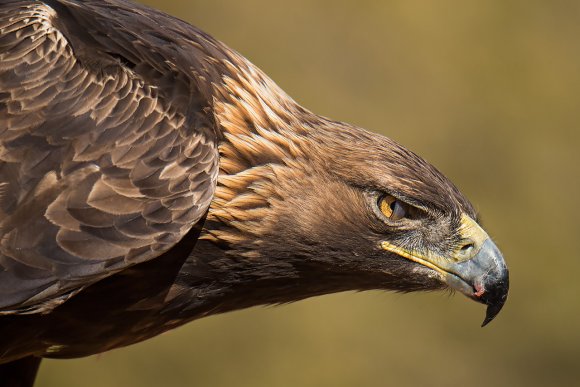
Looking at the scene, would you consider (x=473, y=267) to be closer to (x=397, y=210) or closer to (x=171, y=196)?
(x=397, y=210)

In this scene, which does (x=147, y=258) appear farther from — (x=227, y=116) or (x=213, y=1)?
(x=213, y=1)

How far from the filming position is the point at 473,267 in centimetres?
375

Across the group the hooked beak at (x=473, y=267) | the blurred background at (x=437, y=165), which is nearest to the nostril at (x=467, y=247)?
the hooked beak at (x=473, y=267)

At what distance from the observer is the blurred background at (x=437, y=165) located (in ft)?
25.2

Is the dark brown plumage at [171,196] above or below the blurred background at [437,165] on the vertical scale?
below

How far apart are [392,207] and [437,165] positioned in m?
4.67

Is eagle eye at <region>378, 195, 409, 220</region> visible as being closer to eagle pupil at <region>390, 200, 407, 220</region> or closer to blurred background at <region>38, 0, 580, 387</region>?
eagle pupil at <region>390, 200, 407, 220</region>

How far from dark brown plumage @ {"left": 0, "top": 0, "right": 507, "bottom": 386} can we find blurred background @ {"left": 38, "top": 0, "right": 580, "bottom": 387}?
379cm

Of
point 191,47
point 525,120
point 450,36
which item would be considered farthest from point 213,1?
point 191,47

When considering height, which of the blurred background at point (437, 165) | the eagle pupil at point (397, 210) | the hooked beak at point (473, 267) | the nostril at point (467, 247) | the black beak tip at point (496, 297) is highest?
the blurred background at point (437, 165)

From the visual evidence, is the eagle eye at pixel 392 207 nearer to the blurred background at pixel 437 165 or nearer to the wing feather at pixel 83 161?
the wing feather at pixel 83 161

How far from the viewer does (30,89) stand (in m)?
3.40

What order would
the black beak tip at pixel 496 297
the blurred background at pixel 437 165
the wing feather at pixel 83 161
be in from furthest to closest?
the blurred background at pixel 437 165 < the black beak tip at pixel 496 297 < the wing feather at pixel 83 161

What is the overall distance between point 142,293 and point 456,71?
18.3 feet
